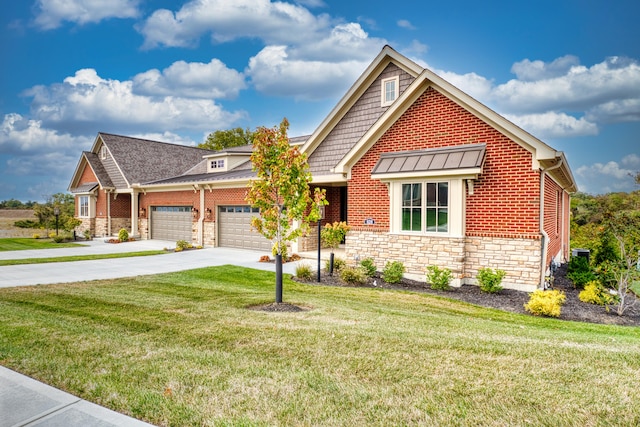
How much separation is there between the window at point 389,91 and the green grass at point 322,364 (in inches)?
387

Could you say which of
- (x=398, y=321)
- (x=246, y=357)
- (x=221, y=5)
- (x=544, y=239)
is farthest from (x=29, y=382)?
(x=544, y=239)

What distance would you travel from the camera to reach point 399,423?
313 cm

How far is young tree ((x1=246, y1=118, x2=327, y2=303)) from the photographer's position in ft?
24.9

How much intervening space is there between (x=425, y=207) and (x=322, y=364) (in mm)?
7991

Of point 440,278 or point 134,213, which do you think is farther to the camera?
point 134,213

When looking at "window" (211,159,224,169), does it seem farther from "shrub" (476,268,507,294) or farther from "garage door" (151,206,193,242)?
"shrub" (476,268,507,294)

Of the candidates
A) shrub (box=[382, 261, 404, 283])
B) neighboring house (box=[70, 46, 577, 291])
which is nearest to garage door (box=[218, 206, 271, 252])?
neighboring house (box=[70, 46, 577, 291])

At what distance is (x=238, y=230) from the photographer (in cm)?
2036

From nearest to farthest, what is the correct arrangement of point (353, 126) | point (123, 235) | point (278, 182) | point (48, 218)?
1. point (278, 182)
2. point (353, 126)
3. point (123, 235)
4. point (48, 218)

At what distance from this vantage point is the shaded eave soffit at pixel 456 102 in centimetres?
1004

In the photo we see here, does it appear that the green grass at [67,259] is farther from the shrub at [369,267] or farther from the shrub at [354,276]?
the shrub at [369,267]

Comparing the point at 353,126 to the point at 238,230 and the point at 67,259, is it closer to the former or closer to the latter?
the point at 238,230

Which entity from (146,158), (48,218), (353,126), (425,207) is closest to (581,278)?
(425,207)

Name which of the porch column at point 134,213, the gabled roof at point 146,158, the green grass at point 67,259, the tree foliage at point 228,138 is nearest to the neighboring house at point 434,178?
the green grass at point 67,259
